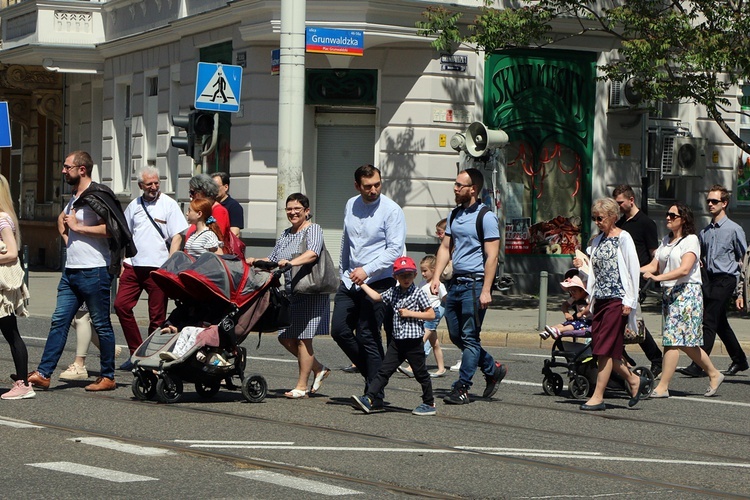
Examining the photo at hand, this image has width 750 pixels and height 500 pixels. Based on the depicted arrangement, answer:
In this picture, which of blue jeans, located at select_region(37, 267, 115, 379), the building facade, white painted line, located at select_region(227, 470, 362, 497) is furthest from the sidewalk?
white painted line, located at select_region(227, 470, 362, 497)

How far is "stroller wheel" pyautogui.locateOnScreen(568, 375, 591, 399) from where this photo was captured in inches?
473

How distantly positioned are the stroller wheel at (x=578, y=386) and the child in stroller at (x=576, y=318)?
37 cm

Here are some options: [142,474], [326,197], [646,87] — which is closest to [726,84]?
[646,87]

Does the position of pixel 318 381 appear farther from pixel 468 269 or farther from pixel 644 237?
pixel 644 237

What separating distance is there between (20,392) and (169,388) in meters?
1.13

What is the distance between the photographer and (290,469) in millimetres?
7871

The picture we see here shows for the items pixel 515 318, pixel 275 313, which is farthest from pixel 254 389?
pixel 515 318

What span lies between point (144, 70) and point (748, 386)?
1840cm

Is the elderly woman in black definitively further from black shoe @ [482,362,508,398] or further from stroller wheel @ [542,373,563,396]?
stroller wheel @ [542,373,563,396]

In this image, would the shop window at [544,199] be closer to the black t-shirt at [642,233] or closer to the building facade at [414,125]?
the building facade at [414,125]

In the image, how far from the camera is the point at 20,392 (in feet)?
35.7

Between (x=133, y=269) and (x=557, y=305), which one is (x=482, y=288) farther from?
(x=557, y=305)

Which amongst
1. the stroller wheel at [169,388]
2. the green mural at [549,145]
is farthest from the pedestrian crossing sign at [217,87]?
the stroller wheel at [169,388]

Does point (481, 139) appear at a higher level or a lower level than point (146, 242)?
higher
